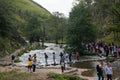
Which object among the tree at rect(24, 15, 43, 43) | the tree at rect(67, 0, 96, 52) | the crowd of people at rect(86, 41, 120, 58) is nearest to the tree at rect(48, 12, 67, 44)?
the tree at rect(24, 15, 43, 43)

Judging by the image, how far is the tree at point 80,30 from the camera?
214 ft

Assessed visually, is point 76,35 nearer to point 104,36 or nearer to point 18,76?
point 104,36

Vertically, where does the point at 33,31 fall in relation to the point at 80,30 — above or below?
above

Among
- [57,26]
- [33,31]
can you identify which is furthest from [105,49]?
[57,26]

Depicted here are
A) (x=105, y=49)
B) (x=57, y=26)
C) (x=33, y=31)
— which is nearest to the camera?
(x=105, y=49)

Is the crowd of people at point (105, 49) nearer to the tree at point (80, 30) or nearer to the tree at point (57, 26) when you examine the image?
the tree at point (80, 30)

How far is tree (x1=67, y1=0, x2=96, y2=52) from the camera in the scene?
65.4 meters

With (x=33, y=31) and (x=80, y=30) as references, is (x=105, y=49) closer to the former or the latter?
(x=80, y=30)

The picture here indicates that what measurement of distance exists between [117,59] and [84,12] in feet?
71.3

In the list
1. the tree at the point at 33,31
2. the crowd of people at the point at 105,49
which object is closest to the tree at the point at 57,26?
the tree at the point at 33,31

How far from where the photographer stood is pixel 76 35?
216ft

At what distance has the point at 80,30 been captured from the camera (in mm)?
65562

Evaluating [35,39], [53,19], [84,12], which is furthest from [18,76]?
[53,19]

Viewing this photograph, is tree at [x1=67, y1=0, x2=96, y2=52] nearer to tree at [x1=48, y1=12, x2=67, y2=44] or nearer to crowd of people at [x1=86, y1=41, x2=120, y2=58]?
crowd of people at [x1=86, y1=41, x2=120, y2=58]
